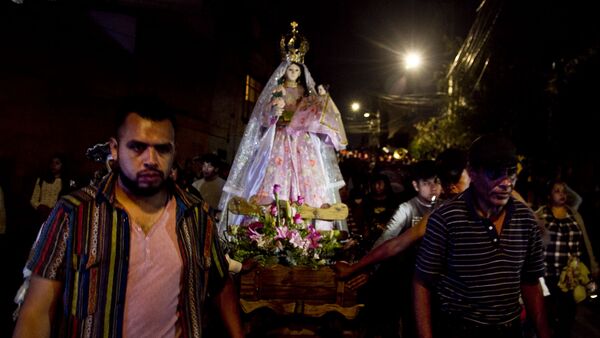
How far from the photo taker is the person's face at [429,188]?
4.29m

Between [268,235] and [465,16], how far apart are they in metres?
22.0

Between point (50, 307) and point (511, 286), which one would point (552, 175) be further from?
point (50, 307)

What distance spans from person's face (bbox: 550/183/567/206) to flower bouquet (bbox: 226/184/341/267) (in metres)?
3.09

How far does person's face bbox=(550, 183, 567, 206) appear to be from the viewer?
546 cm

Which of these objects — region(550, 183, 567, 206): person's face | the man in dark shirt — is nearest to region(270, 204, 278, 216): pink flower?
the man in dark shirt

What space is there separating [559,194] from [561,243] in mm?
625

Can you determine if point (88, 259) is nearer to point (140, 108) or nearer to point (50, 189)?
point (140, 108)

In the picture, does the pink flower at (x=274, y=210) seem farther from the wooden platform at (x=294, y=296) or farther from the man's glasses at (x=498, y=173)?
the man's glasses at (x=498, y=173)

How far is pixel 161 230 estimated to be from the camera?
2.11 m

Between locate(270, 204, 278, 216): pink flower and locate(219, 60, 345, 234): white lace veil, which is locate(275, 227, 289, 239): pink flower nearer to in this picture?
locate(270, 204, 278, 216): pink flower

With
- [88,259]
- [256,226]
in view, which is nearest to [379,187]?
[256,226]

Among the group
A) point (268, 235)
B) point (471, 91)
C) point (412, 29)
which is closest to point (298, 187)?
point (268, 235)

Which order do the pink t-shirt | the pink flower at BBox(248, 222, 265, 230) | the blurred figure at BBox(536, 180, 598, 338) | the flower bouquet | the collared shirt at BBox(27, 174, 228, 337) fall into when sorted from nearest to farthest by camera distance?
the collared shirt at BBox(27, 174, 228, 337), the pink t-shirt, the flower bouquet, the pink flower at BBox(248, 222, 265, 230), the blurred figure at BBox(536, 180, 598, 338)

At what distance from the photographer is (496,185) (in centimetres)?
265
